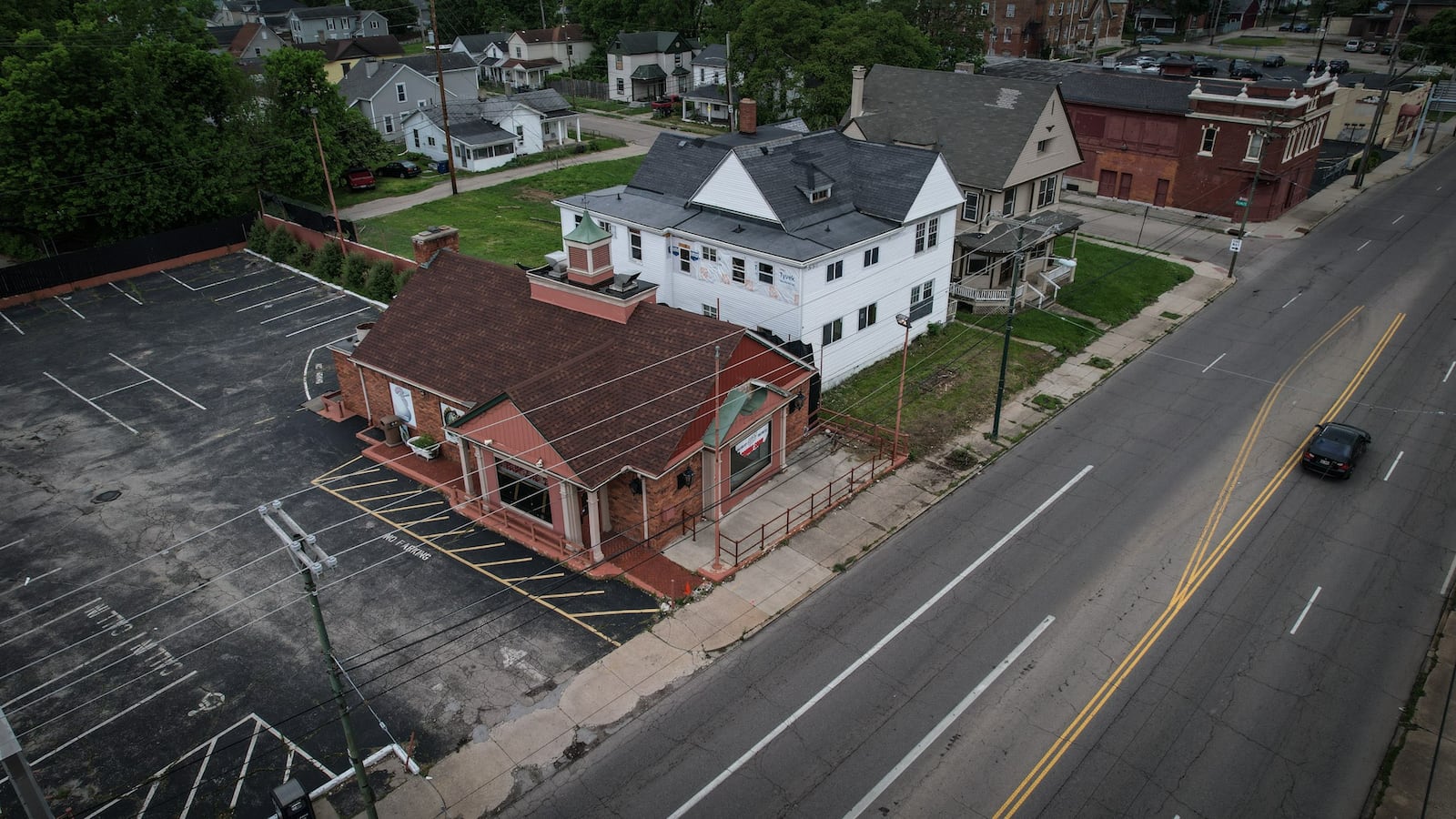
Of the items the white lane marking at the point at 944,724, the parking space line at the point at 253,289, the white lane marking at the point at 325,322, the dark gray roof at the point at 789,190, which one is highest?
the dark gray roof at the point at 789,190

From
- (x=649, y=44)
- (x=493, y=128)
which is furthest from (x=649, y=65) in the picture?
(x=493, y=128)

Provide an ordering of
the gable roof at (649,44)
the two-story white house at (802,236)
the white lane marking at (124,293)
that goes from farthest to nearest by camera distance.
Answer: the gable roof at (649,44) → the white lane marking at (124,293) → the two-story white house at (802,236)

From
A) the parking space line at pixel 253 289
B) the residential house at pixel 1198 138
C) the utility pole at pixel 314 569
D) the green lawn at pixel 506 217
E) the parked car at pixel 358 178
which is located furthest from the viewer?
the parked car at pixel 358 178

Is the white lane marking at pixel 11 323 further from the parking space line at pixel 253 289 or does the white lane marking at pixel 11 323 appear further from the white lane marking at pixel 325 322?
the white lane marking at pixel 325 322

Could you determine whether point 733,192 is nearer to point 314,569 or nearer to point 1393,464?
point 1393,464

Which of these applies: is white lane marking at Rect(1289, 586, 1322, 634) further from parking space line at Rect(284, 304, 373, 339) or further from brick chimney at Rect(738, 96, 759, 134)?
parking space line at Rect(284, 304, 373, 339)

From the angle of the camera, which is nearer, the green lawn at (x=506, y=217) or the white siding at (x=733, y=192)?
the white siding at (x=733, y=192)

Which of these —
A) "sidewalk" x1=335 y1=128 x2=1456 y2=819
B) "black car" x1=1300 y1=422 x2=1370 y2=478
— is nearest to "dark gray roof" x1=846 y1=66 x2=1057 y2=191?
"sidewalk" x1=335 y1=128 x2=1456 y2=819

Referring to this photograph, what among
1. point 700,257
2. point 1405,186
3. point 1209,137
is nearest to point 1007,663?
point 700,257

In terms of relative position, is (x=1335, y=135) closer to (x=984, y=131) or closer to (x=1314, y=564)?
(x=984, y=131)

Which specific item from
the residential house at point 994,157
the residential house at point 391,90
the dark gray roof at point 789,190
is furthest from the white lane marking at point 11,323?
the residential house at point 994,157
